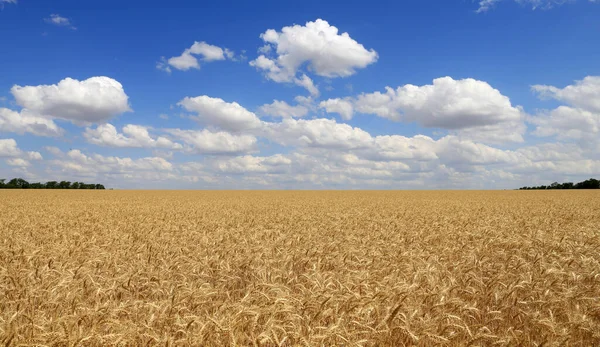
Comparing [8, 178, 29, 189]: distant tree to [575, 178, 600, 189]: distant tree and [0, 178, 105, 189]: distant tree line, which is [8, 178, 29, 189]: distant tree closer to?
[0, 178, 105, 189]: distant tree line

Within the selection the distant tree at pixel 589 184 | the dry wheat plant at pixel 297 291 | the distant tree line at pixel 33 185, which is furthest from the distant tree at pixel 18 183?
the distant tree at pixel 589 184

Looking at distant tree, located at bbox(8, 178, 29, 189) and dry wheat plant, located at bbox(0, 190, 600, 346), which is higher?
distant tree, located at bbox(8, 178, 29, 189)

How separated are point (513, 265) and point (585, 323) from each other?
255cm

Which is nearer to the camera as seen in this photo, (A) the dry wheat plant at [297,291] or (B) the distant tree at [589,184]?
(A) the dry wheat plant at [297,291]

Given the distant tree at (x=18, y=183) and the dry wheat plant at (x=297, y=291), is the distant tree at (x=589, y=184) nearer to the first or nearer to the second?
the dry wheat plant at (x=297, y=291)

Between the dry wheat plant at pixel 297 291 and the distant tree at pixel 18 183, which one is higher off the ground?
the distant tree at pixel 18 183

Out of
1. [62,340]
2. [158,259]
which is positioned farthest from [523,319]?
[158,259]

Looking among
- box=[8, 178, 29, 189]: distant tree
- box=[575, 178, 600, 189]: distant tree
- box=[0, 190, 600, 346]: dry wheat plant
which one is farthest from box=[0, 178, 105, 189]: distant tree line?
box=[575, 178, 600, 189]: distant tree

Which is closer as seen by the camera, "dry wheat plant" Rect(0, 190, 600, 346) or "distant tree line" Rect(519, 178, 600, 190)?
"dry wheat plant" Rect(0, 190, 600, 346)

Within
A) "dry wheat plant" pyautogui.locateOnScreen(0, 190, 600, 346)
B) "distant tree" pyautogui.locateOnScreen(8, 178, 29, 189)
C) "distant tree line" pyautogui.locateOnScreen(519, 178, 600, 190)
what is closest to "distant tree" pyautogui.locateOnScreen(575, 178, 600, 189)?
"distant tree line" pyautogui.locateOnScreen(519, 178, 600, 190)

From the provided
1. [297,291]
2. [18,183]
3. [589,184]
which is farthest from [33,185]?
[589,184]

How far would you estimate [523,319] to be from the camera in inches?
179

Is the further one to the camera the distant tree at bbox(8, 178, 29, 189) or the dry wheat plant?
the distant tree at bbox(8, 178, 29, 189)

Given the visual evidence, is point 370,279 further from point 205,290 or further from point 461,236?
point 461,236
